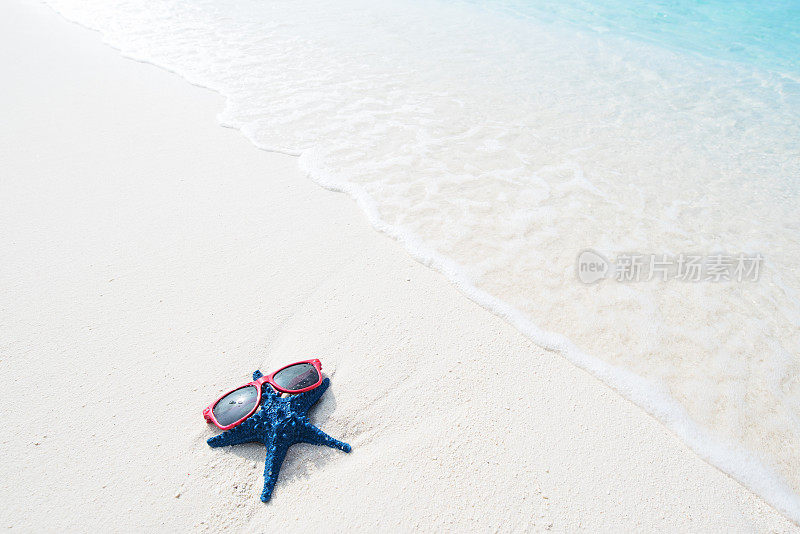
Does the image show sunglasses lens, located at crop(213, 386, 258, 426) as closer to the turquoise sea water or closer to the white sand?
the white sand

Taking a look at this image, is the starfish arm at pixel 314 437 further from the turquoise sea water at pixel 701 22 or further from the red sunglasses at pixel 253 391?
the turquoise sea water at pixel 701 22

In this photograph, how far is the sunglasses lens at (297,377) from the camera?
2.53 metres

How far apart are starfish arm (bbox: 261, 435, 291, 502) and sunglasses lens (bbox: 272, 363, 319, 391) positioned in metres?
0.32

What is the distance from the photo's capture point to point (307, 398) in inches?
99.7

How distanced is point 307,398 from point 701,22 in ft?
51.5

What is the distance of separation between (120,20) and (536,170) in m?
10.2

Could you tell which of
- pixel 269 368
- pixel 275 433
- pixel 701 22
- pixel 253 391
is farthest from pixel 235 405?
pixel 701 22

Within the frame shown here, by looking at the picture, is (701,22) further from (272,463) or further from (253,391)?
(272,463)

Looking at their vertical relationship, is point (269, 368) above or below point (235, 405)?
below

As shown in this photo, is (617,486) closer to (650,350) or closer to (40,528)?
(650,350)

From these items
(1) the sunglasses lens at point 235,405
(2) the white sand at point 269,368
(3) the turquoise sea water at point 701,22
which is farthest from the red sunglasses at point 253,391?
(3) the turquoise sea water at point 701,22

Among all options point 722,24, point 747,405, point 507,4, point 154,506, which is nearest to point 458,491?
point 154,506

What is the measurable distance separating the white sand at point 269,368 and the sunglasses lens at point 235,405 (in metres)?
0.17

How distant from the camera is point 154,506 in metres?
2.17
